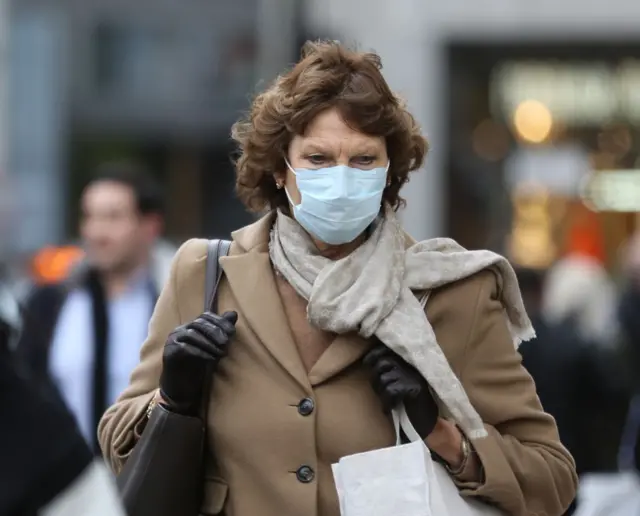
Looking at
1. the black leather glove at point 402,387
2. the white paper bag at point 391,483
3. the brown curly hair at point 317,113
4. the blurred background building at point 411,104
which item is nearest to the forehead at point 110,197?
the brown curly hair at point 317,113

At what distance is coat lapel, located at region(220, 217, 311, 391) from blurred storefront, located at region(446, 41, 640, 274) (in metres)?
15.3

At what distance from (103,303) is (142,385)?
218 cm

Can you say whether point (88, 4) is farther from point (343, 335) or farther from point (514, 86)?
point (343, 335)

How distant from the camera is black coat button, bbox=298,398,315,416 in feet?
11.6

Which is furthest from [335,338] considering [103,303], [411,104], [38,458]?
[411,104]

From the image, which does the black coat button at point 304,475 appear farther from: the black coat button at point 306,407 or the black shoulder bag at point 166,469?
the black shoulder bag at point 166,469

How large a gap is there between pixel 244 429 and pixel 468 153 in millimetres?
16075

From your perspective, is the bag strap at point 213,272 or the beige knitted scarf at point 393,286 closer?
the beige knitted scarf at point 393,286

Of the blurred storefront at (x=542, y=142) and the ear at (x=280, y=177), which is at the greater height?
the ear at (x=280, y=177)

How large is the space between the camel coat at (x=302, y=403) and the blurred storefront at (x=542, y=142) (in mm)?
15374

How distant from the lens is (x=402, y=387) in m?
3.46

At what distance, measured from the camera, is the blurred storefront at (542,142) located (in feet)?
63.0

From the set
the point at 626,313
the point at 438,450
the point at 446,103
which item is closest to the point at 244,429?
the point at 438,450

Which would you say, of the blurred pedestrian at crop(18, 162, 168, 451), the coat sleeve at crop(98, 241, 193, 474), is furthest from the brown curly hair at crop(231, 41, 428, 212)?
the blurred pedestrian at crop(18, 162, 168, 451)
